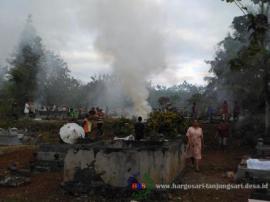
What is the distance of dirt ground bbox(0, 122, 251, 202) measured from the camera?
10.1 meters

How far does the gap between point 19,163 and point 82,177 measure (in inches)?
186

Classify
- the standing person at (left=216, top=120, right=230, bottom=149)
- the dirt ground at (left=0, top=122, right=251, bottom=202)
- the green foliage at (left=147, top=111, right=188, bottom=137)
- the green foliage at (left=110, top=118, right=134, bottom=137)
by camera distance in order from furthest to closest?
the standing person at (left=216, top=120, right=230, bottom=149)
the green foliage at (left=110, top=118, right=134, bottom=137)
the green foliage at (left=147, top=111, right=188, bottom=137)
the dirt ground at (left=0, top=122, right=251, bottom=202)

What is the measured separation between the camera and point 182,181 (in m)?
11.9

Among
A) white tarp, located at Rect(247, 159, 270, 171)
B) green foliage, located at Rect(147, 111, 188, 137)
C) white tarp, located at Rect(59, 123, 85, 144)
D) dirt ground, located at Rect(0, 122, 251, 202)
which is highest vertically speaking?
green foliage, located at Rect(147, 111, 188, 137)

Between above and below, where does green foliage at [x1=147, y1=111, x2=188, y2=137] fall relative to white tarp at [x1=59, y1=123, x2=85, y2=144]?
above

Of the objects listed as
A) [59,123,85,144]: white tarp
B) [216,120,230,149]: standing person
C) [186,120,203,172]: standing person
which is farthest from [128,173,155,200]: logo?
[216,120,230,149]: standing person

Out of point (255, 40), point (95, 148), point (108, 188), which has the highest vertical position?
point (255, 40)

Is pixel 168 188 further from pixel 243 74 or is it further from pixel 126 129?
pixel 243 74

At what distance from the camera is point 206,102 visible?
30.1 m

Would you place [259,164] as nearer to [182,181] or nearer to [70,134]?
[182,181]

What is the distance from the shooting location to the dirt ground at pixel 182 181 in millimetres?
10086

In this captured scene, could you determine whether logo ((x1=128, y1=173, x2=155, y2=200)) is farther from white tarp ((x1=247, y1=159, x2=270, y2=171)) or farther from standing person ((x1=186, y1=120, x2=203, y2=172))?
standing person ((x1=186, y1=120, x2=203, y2=172))

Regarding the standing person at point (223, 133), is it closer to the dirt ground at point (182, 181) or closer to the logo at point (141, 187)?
the dirt ground at point (182, 181)

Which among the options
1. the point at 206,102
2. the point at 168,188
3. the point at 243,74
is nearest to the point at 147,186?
the point at 168,188
